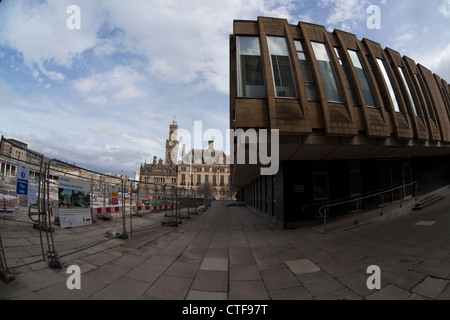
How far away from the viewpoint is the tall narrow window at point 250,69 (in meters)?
7.51

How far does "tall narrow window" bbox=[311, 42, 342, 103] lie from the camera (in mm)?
8266

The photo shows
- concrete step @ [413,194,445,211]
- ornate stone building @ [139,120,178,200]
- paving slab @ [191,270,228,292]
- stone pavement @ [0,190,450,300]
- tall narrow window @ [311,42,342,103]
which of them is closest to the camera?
stone pavement @ [0,190,450,300]

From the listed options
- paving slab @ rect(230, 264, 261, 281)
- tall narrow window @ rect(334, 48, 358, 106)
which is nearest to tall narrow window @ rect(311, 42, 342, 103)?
tall narrow window @ rect(334, 48, 358, 106)

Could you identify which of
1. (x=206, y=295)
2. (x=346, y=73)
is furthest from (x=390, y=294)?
(x=346, y=73)

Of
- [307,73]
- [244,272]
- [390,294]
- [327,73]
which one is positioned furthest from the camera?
[327,73]

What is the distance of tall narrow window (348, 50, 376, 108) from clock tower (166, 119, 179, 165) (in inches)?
3901

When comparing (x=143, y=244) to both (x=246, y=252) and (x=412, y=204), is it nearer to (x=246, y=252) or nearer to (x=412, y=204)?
(x=246, y=252)

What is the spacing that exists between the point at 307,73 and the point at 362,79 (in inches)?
146

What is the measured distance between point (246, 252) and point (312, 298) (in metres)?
2.71

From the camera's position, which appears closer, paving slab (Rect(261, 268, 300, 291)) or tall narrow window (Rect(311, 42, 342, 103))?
paving slab (Rect(261, 268, 300, 291))

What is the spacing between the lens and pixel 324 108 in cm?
743

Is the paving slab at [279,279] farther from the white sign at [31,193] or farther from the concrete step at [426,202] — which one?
the concrete step at [426,202]

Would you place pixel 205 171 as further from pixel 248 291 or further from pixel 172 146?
pixel 248 291

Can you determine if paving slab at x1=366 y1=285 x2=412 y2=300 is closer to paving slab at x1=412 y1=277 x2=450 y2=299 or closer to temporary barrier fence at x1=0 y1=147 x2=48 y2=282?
paving slab at x1=412 y1=277 x2=450 y2=299
